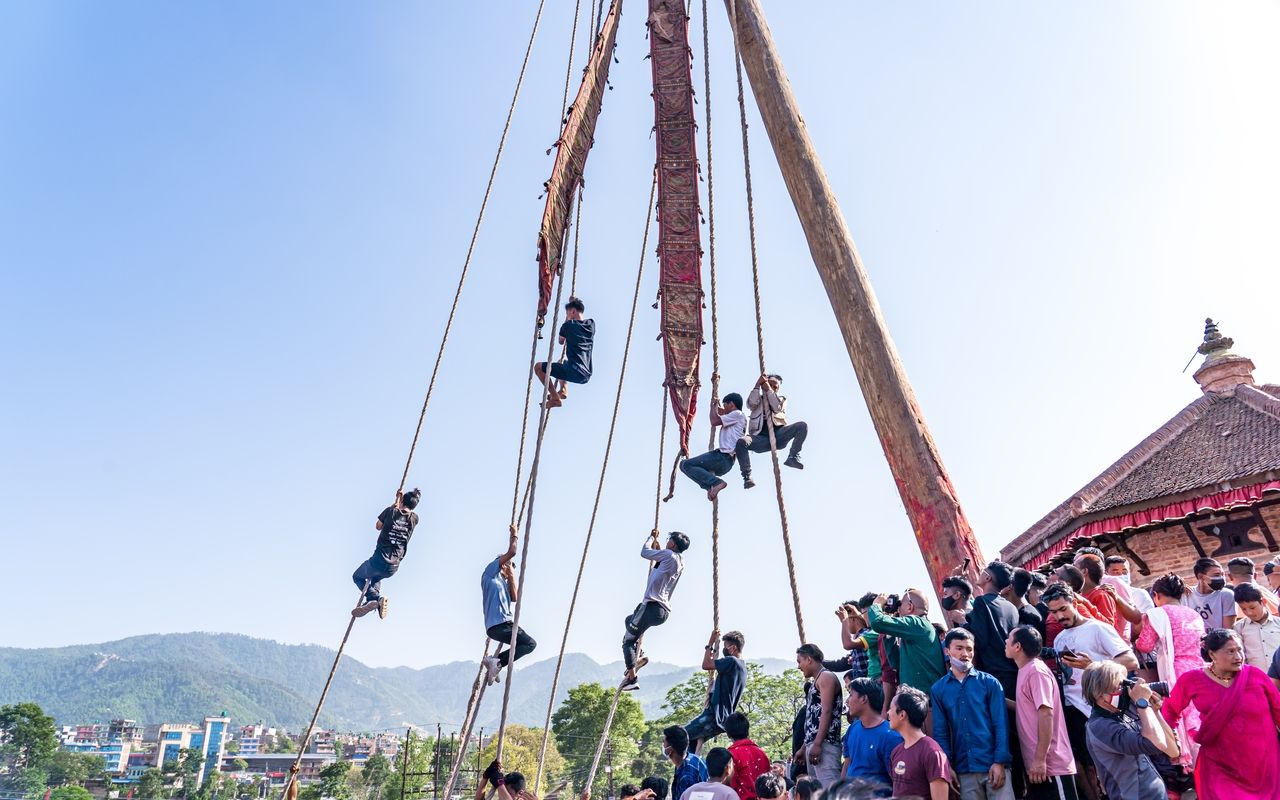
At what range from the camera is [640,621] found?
794 cm

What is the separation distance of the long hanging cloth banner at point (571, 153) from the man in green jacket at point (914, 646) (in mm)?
4948

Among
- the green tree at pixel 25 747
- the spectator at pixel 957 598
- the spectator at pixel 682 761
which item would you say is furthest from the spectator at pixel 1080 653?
the green tree at pixel 25 747

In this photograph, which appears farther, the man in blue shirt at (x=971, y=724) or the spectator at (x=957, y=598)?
the spectator at (x=957, y=598)

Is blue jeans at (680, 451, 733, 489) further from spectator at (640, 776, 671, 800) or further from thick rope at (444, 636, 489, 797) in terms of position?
spectator at (640, 776, 671, 800)

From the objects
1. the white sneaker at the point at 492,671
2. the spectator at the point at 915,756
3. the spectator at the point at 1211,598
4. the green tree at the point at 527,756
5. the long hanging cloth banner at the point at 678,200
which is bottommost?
the green tree at the point at 527,756

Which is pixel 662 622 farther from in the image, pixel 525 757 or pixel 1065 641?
pixel 525 757

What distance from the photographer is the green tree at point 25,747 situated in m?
A: 86.8

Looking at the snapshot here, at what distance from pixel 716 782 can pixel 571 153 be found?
6609 mm

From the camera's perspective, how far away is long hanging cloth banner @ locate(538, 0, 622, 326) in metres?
8.64

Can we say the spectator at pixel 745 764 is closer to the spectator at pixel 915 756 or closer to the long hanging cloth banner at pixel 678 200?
the spectator at pixel 915 756

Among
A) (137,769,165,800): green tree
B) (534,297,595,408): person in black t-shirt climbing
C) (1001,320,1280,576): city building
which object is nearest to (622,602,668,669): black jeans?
(534,297,595,408): person in black t-shirt climbing

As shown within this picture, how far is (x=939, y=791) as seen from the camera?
3787mm

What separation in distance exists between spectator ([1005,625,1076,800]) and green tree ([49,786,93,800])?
325 ft

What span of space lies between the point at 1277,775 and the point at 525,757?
249ft
